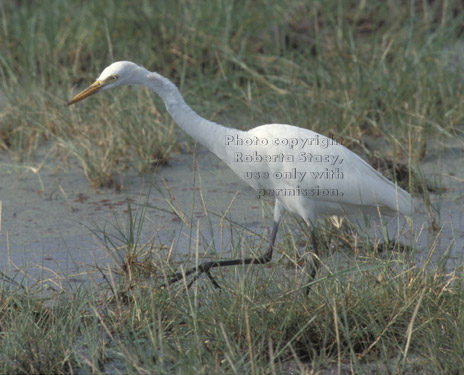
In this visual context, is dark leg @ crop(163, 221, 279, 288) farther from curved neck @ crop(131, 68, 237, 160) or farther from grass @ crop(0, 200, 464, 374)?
curved neck @ crop(131, 68, 237, 160)

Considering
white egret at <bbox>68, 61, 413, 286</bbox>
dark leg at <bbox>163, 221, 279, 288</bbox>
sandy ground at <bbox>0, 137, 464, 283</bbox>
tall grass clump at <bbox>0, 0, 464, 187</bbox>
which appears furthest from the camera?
tall grass clump at <bbox>0, 0, 464, 187</bbox>

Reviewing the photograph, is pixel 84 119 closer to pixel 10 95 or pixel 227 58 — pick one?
pixel 10 95

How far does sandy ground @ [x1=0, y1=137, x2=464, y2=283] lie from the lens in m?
2.96

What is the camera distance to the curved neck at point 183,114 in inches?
107

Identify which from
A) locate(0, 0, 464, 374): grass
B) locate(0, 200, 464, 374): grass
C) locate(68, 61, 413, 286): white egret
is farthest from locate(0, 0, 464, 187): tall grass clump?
locate(0, 200, 464, 374): grass

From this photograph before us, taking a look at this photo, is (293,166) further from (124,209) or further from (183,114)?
(124,209)

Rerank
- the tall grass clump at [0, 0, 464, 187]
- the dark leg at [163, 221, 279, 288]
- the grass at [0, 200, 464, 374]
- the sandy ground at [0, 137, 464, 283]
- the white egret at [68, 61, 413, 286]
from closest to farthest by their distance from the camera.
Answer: the grass at [0, 200, 464, 374]
the dark leg at [163, 221, 279, 288]
the white egret at [68, 61, 413, 286]
the sandy ground at [0, 137, 464, 283]
the tall grass clump at [0, 0, 464, 187]

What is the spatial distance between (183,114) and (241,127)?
1.37 meters

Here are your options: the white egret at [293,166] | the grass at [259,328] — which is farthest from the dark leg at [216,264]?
the grass at [259,328]

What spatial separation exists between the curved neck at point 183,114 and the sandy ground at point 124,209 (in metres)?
0.15

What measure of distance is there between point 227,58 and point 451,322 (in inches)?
108

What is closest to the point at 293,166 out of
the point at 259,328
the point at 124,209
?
the point at 259,328

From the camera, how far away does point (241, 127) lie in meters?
4.08

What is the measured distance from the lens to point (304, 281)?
2.50 metres
